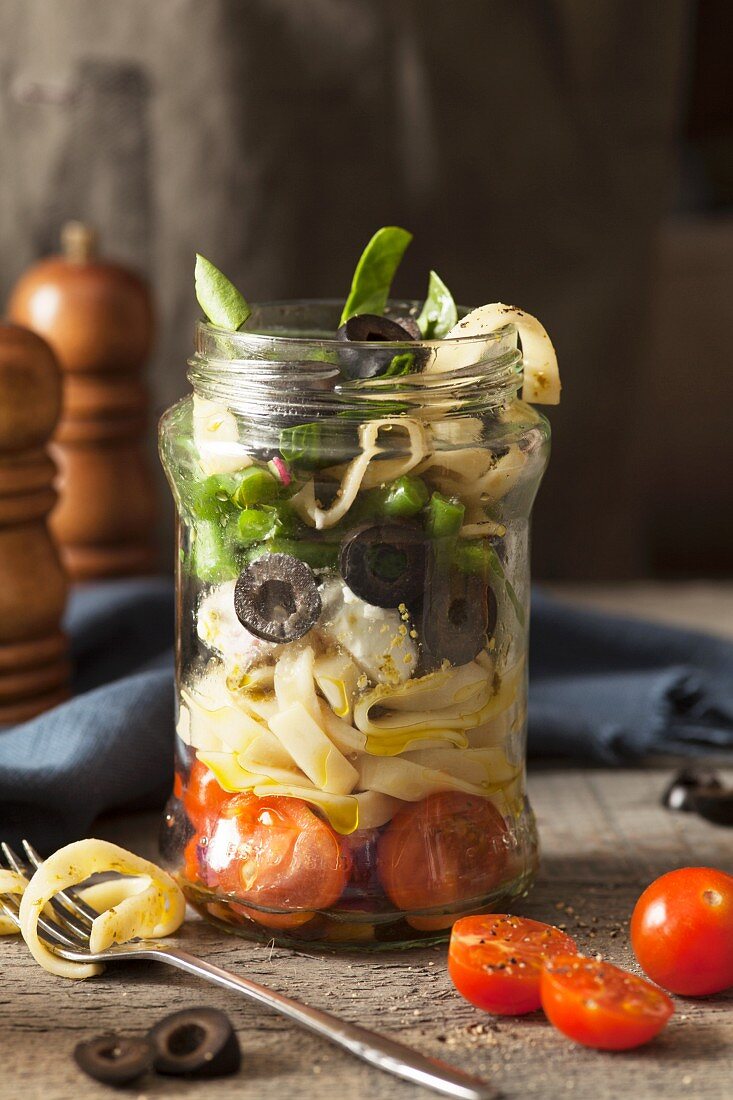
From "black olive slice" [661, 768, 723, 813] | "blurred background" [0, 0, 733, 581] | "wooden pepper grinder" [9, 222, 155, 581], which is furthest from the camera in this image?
"blurred background" [0, 0, 733, 581]

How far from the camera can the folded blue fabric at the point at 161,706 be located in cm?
113

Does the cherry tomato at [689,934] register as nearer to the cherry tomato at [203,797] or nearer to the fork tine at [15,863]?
the cherry tomato at [203,797]

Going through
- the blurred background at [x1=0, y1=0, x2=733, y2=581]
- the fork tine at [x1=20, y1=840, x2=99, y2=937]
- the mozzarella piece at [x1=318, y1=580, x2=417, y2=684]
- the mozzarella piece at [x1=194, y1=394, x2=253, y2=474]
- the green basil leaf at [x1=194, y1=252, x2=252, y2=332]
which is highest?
the blurred background at [x1=0, y1=0, x2=733, y2=581]

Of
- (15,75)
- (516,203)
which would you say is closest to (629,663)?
(516,203)

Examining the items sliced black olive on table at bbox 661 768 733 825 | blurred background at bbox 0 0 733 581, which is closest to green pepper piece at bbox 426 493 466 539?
sliced black olive on table at bbox 661 768 733 825

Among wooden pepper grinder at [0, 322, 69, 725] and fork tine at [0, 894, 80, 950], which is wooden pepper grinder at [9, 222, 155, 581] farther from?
fork tine at [0, 894, 80, 950]

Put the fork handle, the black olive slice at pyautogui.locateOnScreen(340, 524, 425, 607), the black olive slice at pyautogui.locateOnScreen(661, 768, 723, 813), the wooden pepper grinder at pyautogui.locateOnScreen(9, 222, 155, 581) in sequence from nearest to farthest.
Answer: the fork handle → the black olive slice at pyautogui.locateOnScreen(340, 524, 425, 607) → the black olive slice at pyautogui.locateOnScreen(661, 768, 723, 813) → the wooden pepper grinder at pyautogui.locateOnScreen(9, 222, 155, 581)

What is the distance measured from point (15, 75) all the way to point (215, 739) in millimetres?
1456

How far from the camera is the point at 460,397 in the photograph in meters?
0.94

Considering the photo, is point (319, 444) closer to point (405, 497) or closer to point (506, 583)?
point (405, 497)

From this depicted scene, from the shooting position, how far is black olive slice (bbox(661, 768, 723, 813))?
125 cm

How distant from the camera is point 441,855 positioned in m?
0.97

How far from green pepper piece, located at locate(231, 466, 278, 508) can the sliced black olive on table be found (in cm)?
55

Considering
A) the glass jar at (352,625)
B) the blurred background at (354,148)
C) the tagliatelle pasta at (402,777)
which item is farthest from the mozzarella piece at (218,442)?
the blurred background at (354,148)
